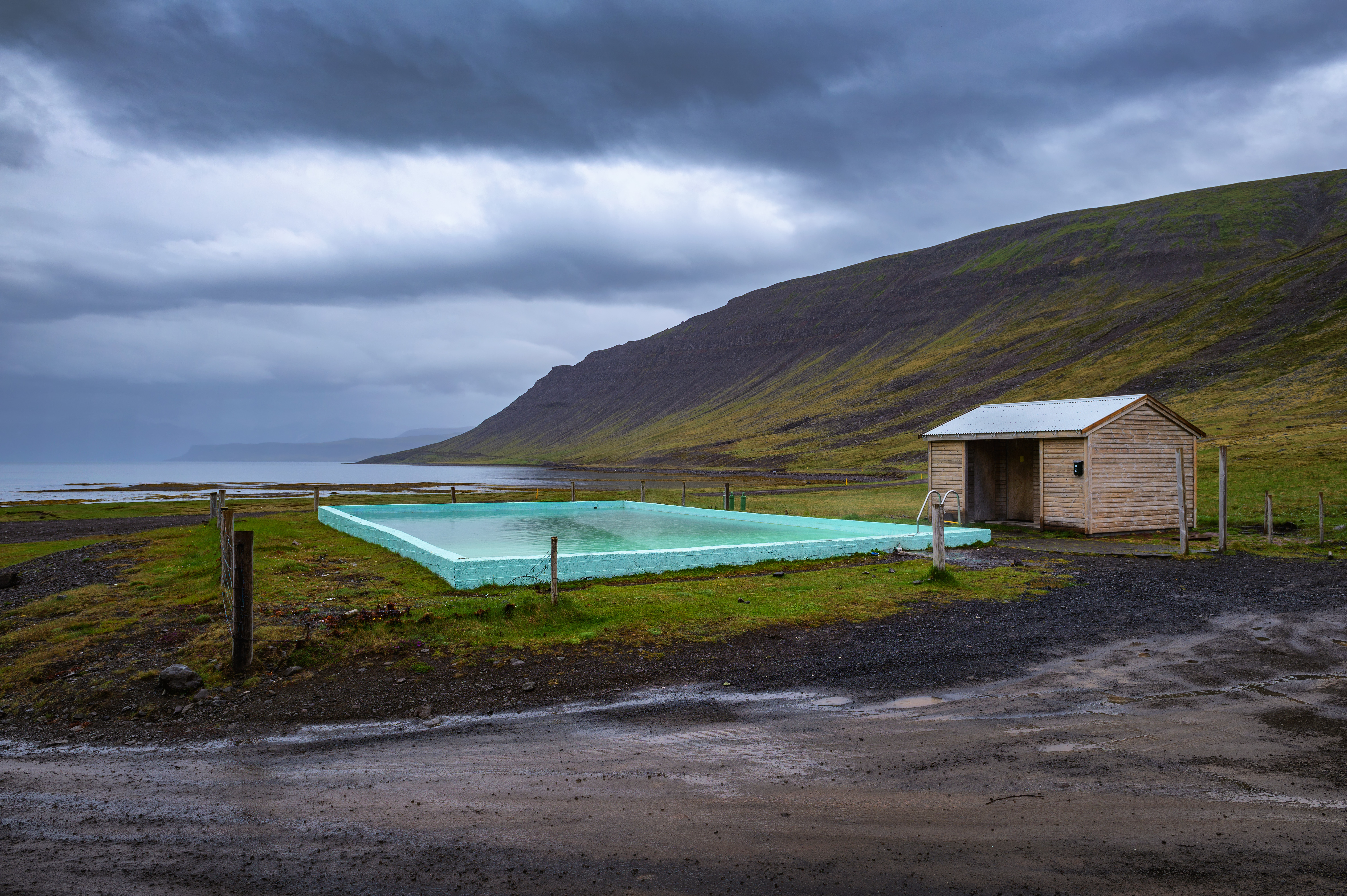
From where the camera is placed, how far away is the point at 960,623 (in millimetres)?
11109

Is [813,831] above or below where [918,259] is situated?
below

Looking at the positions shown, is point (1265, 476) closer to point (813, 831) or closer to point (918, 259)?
point (813, 831)

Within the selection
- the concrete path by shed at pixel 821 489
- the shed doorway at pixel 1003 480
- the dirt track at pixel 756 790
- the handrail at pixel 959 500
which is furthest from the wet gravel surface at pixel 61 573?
the concrete path by shed at pixel 821 489

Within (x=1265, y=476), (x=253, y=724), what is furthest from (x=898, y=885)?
(x=1265, y=476)

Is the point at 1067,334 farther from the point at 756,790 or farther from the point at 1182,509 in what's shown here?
the point at 756,790

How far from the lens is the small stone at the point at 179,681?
785 centimetres

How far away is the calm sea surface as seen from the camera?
6888cm

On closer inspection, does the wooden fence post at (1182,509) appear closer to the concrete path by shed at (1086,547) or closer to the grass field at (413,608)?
the concrete path by shed at (1086,547)

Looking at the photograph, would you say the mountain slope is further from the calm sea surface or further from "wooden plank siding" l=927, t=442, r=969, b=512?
"wooden plank siding" l=927, t=442, r=969, b=512

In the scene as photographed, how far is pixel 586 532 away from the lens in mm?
25953

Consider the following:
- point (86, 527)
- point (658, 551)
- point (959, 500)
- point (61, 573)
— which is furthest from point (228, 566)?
point (86, 527)

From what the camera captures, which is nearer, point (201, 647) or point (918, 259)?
point (201, 647)

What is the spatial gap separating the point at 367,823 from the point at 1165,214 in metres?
191

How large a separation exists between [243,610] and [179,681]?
0.92 metres
